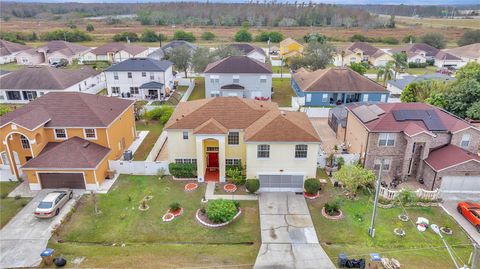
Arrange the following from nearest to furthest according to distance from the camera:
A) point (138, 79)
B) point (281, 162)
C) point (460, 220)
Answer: point (460, 220) < point (281, 162) < point (138, 79)

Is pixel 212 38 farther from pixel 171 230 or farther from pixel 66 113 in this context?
A: pixel 171 230

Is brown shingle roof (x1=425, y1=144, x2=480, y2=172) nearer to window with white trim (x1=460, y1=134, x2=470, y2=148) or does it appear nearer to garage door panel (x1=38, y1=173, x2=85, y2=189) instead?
window with white trim (x1=460, y1=134, x2=470, y2=148)

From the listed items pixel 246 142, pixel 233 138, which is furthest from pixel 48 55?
pixel 246 142

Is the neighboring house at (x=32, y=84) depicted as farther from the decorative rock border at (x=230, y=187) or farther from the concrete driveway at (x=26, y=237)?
the decorative rock border at (x=230, y=187)

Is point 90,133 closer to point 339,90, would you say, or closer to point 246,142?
point 246,142

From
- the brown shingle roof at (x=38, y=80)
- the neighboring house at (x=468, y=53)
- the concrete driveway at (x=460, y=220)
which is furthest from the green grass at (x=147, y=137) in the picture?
the neighboring house at (x=468, y=53)
